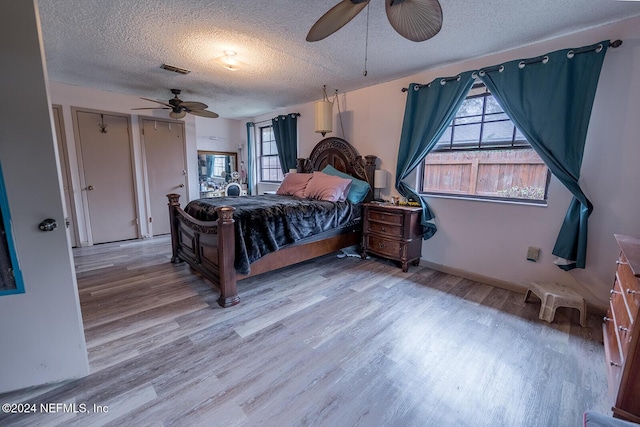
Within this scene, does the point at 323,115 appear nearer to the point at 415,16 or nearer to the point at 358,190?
the point at 358,190

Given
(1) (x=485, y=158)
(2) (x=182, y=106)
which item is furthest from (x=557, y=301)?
(2) (x=182, y=106)

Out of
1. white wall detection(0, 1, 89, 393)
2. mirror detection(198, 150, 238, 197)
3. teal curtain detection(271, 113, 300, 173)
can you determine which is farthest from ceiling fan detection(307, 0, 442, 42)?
Answer: mirror detection(198, 150, 238, 197)

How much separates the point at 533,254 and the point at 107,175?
568cm

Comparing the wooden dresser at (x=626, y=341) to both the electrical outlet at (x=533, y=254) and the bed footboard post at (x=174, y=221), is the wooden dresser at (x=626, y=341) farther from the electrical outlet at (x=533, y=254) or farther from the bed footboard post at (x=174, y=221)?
the bed footboard post at (x=174, y=221)

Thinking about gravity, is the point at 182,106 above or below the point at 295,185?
above

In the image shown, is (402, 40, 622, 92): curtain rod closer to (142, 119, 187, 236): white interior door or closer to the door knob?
the door knob

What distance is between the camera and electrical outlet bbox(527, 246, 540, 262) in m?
2.49

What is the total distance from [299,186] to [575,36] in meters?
3.14

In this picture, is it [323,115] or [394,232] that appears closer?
[394,232]

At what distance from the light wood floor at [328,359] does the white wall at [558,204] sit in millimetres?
339

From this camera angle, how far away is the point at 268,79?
3424 mm

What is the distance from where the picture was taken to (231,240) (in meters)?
2.27

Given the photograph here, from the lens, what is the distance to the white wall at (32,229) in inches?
46.8

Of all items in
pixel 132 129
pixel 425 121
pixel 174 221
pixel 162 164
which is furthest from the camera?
pixel 162 164
